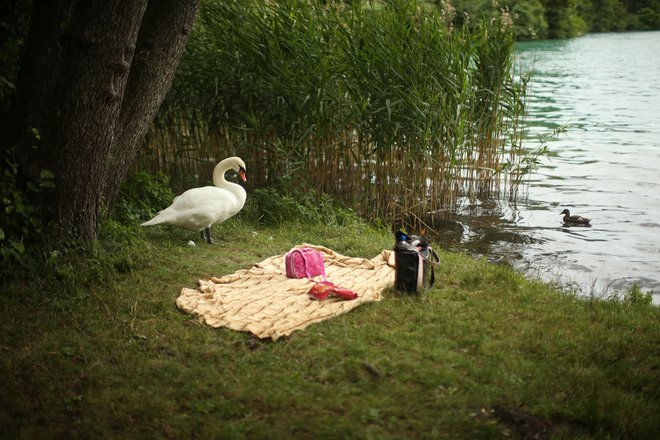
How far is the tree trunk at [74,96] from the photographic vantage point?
19.8 feet

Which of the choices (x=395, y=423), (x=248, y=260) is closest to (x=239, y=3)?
(x=248, y=260)

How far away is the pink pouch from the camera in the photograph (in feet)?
20.8

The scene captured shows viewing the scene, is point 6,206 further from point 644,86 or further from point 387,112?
point 644,86

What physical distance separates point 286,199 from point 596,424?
5297 millimetres

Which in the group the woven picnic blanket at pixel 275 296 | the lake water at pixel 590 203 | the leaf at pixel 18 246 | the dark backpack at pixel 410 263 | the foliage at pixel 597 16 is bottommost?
the lake water at pixel 590 203

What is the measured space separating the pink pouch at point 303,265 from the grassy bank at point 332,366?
0.82 m

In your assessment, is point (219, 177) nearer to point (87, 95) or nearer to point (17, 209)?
point (87, 95)

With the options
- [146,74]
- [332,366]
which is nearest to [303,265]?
[332,366]

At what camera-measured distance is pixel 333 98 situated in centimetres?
863

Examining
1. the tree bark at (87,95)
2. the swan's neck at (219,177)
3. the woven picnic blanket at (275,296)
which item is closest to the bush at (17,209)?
the tree bark at (87,95)

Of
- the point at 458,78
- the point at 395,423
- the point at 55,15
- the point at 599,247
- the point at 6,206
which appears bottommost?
the point at 599,247

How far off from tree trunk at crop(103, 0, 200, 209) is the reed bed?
1.50 metres

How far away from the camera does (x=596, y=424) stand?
390 centimetres

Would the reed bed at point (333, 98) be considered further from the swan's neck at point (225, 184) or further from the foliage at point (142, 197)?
the foliage at point (142, 197)
